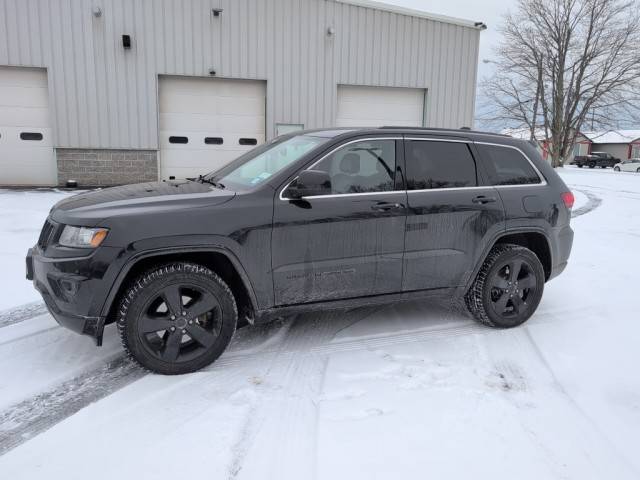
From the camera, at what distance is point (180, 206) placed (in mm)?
3348

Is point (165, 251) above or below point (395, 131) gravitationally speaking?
below

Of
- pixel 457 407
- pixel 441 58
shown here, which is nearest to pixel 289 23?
pixel 441 58

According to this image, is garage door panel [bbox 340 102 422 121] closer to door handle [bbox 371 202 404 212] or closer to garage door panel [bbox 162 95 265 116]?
garage door panel [bbox 162 95 265 116]

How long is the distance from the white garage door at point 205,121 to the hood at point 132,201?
10491mm

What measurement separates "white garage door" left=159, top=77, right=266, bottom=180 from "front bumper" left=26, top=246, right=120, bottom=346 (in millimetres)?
10966

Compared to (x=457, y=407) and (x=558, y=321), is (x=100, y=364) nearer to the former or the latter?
(x=457, y=407)

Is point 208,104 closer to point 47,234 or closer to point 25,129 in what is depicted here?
→ point 25,129

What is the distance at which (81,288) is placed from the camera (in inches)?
124

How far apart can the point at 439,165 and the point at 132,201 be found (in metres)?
2.30

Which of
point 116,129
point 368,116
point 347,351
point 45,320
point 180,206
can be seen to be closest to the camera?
point 180,206

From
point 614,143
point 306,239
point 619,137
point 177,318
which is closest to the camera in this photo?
point 177,318

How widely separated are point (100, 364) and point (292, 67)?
11974 millimetres

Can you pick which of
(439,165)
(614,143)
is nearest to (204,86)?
(439,165)

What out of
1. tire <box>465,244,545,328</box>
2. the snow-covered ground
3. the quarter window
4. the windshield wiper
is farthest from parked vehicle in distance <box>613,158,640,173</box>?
the windshield wiper
